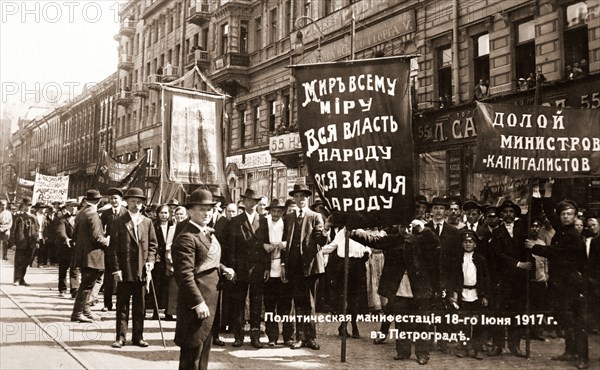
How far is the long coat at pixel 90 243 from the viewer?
9766mm

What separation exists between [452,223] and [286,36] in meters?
22.1

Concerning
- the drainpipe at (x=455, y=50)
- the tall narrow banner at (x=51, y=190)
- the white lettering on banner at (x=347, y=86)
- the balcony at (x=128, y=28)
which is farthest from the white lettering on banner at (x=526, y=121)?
the balcony at (x=128, y=28)

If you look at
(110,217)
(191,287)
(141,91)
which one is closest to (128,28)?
(141,91)

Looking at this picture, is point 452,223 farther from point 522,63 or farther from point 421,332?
point 522,63

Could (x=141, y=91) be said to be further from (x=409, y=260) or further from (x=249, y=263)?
(x=409, y=260)

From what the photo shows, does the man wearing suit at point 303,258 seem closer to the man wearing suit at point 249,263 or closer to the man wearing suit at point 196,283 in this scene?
the man wearing suit at point 249,263

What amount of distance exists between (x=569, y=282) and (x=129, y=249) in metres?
5.67

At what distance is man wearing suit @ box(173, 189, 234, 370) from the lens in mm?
5145

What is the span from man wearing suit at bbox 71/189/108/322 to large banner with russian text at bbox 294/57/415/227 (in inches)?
184

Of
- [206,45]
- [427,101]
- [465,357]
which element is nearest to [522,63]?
[427,101]

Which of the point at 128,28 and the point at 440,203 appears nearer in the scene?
the point at 440,203

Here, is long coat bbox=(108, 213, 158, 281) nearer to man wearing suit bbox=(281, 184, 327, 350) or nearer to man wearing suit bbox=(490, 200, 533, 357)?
man wearing suit bbox=(281, 184, 327, 350)

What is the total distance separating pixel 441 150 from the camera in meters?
19.0

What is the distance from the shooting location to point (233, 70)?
104ft
